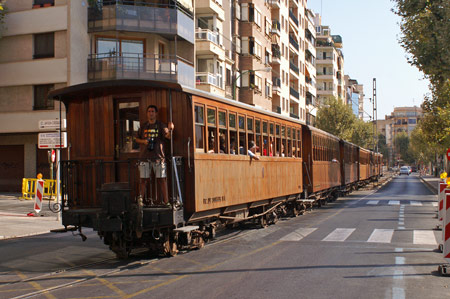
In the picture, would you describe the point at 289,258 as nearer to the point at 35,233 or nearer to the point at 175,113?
the point at 175,113

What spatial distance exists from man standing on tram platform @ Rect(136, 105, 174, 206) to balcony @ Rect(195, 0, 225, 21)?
29.0 meters

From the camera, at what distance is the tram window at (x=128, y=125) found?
11.2 meters

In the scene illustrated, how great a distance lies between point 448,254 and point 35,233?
11734 mm

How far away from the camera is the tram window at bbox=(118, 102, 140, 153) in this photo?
36.9 ft

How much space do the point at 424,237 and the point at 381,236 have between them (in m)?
1.09

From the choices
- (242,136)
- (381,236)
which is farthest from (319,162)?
(242,136)

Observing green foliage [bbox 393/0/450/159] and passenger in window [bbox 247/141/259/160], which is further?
green foliage [bbox 393/0/450/159]

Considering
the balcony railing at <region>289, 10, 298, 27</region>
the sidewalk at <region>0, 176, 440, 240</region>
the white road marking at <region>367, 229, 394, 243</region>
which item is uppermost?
the balcony railing at <region>289, 10, 298, 27</region>

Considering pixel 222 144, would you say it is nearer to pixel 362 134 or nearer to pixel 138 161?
pixel 138 161

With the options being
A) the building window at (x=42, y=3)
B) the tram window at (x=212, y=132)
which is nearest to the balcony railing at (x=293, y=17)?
the building window at (x=42, y=3)

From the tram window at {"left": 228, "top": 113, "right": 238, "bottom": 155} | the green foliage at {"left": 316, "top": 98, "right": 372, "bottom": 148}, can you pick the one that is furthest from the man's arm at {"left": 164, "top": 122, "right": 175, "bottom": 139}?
the green foliage at {"left": 316, "top": 98, "right": 372, "bottom": 148}

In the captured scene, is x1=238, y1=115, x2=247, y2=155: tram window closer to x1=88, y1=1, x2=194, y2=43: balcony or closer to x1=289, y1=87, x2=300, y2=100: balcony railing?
x1=88, y1=1, x2=194, y2=43: balcony

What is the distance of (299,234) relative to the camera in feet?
49.5

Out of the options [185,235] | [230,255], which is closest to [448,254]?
[230,255]
